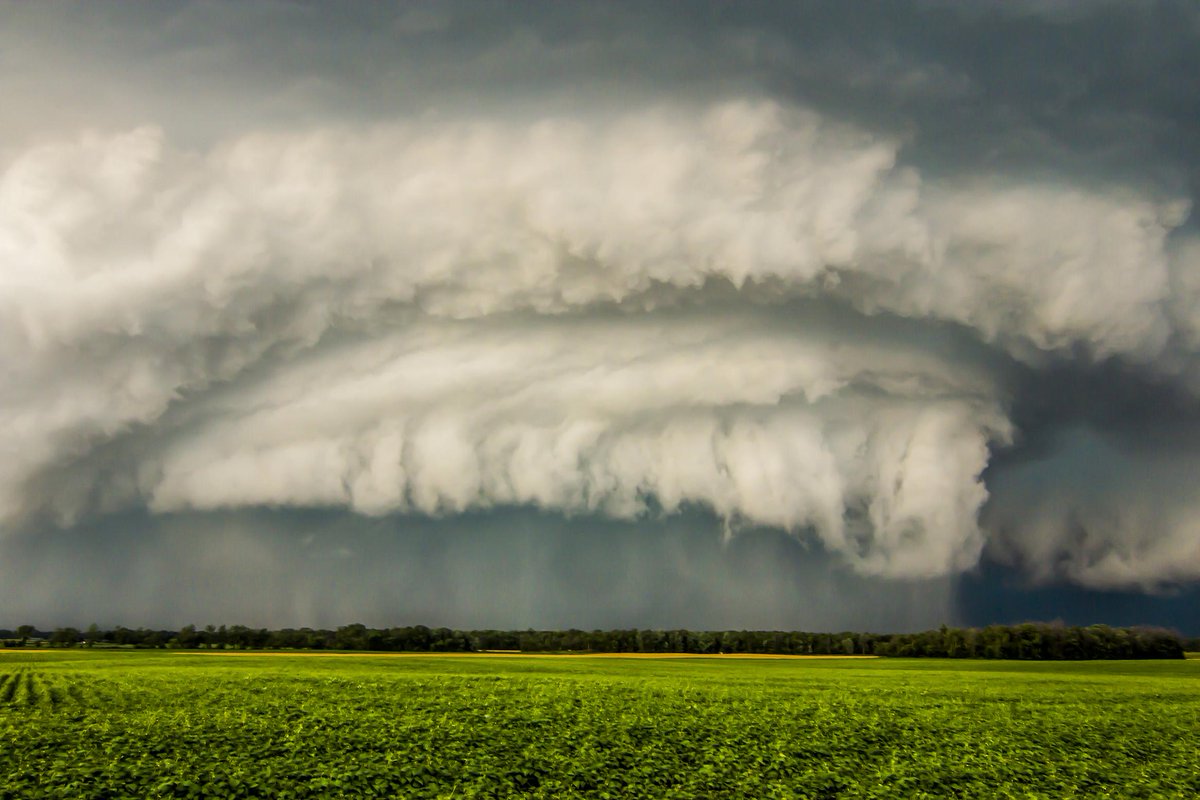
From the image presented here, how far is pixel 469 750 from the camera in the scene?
32938 mm

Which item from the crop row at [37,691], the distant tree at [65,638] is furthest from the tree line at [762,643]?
the crop row at [37,691]

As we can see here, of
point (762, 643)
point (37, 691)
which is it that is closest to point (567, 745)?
point (37, 691)

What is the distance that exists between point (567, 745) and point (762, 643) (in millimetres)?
165117

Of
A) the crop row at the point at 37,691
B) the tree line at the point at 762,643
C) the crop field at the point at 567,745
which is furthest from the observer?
the tree line at the point at 762,643

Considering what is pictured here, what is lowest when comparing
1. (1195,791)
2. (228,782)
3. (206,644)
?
(206,644)

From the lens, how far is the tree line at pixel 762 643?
16050 centimetres

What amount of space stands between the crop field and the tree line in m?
118

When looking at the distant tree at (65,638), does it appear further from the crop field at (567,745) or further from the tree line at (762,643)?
the crop field at (567,745)

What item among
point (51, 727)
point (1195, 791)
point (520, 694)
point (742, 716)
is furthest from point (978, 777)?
point (51, 727)

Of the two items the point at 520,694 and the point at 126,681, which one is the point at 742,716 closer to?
the point at 520,694

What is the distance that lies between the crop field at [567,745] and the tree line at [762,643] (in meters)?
118

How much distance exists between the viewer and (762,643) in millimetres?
188500

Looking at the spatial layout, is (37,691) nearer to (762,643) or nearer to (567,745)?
(567,745)

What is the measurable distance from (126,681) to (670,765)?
1993 inches
